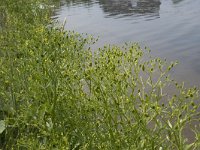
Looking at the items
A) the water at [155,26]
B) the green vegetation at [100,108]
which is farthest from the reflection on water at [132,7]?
the green vegetation at [100,108]

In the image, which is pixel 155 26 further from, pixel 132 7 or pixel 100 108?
pixel 100 108

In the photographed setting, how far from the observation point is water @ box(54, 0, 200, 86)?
50.8 feet

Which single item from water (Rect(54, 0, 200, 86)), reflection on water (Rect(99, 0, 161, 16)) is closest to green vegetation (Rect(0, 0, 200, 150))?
water (Rect(54, 0, 200, 86))

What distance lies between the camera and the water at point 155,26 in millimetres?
15484

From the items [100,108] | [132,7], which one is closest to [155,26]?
[132,7]

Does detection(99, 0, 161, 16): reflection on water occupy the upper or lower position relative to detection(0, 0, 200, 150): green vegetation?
lower

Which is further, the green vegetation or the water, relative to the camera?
the water

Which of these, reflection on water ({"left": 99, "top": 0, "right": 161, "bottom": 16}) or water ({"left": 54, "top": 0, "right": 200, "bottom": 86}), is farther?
reflection on water ({"left": 99, "top": 0, "right": 161, "bottom": 16})

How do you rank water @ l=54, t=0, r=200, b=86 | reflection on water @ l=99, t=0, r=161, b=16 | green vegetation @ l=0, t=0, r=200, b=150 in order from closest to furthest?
green vegetation @ l=0, t=0, r=200, b=150 < water @ l=54, t=0, r=200, b=86 < reflection on water @ l=99, t=0, r=161, b=16

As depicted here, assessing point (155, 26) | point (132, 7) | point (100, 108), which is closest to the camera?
point (100, 108)

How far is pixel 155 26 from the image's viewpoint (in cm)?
2269

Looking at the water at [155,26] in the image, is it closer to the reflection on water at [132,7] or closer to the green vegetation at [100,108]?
the reflection on water at [132,7]

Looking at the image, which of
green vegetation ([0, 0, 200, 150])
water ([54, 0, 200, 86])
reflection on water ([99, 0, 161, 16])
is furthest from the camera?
reflection on water ([99, 0, 161, 16])

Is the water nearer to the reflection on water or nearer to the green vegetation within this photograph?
the reflection on water
